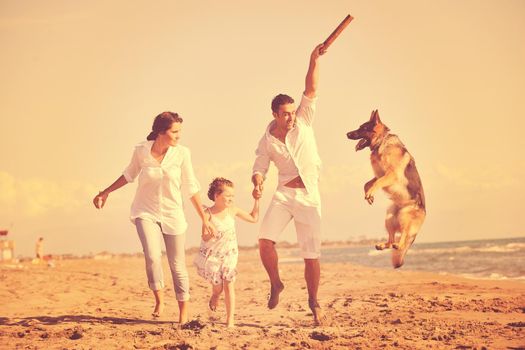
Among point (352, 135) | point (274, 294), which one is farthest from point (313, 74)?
point (274, 294)

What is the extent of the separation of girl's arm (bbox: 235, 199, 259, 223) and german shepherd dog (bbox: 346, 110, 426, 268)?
1699mm

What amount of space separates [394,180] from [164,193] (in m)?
2.41

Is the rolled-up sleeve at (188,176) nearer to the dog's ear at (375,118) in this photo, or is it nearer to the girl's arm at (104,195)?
the girl's arm at (104,195)

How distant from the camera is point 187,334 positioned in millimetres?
5746

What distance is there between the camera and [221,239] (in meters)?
6.48

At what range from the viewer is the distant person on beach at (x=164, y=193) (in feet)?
19.9

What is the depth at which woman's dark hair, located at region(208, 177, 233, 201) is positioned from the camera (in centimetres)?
645

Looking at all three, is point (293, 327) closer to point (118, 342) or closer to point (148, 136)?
point (118, 342)

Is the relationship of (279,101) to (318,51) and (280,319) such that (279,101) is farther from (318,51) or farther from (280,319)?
(280,319)

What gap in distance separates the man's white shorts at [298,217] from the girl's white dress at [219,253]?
399mm

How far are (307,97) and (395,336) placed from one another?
2.60 meters

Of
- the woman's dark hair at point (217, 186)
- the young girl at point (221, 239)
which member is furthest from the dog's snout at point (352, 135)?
the woman's dark hair at point (217, 186)

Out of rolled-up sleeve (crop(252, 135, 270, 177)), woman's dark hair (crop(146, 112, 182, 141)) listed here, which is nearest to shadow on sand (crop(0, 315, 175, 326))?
rolled-up sleeve (crop(252, 135, 270, 177))

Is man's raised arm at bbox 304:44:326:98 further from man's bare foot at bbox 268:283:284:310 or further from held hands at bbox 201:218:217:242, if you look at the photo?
man's bare foot at bbox 268:283:284:310
